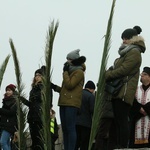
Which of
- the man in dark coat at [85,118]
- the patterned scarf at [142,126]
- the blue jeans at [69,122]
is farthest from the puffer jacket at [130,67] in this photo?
the man in dark coat at [85,118]

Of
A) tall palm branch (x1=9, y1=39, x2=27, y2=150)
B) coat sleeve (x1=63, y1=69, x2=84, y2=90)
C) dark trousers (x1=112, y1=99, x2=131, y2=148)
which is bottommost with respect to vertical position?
tall palm branch (x1=9, y1=39, x2=27, y2=150)

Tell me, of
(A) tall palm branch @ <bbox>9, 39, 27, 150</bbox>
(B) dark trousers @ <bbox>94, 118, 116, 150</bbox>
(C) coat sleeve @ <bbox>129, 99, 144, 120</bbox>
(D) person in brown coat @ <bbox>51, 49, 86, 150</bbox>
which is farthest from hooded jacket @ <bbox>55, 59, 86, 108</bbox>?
(A) tall palm branch @ <bbox>9, 39, 27, 150</bbox>

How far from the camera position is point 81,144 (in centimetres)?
805

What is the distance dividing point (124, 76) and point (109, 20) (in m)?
4.62

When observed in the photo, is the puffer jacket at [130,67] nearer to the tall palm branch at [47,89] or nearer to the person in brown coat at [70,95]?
the person in brown coat at [70,95]

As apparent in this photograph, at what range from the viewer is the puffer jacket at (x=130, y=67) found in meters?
5.88

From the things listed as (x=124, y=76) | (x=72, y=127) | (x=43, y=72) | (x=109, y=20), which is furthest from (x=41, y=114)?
(x=72, y=127)

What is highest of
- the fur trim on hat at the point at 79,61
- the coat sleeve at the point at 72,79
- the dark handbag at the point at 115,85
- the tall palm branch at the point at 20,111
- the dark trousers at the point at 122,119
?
the fur trim on hat at the point at 79,61

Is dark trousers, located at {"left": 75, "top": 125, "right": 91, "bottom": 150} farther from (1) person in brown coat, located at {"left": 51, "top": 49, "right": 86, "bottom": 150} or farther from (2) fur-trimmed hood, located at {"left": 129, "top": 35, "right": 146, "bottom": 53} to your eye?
(2) fur-trimmed hood, located at {"left": 129, "top": 35, "right": 146, "bottom": 53}

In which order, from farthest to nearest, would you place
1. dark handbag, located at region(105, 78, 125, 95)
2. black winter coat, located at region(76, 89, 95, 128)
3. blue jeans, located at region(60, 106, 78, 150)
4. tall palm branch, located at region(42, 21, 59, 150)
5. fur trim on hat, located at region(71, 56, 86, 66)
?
black winter coat, located at region(76, 89, 95, 128) < fur trim on hat, located at region(71, 56, 86, 66) < blue jeans, located at region(60, 106, 78, 150) < dark handbag, located at region(105, 78, 125, 95) < tall palm branch, located at region(42, 21, 59, 150)

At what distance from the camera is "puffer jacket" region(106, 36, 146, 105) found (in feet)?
19.3

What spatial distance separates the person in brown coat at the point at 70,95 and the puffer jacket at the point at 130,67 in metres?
0.84

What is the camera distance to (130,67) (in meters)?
5.86

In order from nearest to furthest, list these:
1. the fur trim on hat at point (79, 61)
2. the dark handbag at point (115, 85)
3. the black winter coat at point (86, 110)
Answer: the dark handbag at point (115, 85)
the fur trim on hat at point (79, 61)
the black winter coat at point (86, 110)
